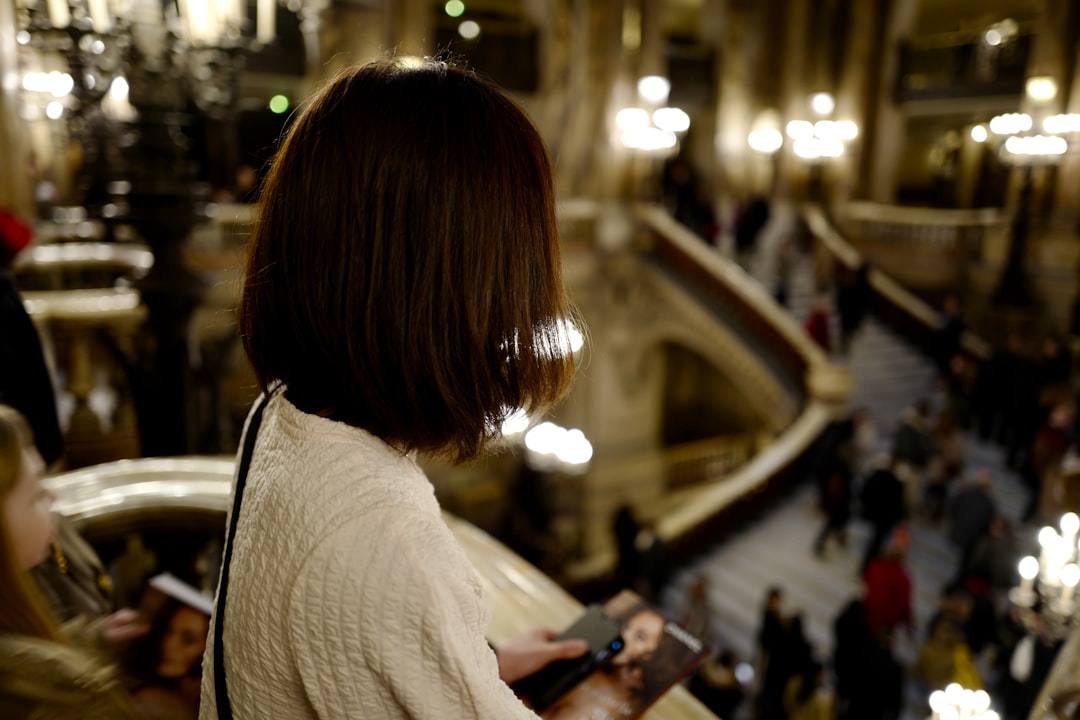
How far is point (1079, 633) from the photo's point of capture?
3.38 meters

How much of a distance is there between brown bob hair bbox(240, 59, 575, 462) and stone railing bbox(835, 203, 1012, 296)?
15.3m

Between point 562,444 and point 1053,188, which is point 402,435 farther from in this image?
point 1053,188

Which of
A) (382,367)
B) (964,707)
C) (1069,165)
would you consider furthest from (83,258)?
(1069,165)

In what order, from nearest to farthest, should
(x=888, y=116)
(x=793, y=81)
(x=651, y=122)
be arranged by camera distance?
(x=651, y=122)
(x=888, y=116)
(x=793, y=81)

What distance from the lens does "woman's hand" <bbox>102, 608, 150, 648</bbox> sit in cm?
167

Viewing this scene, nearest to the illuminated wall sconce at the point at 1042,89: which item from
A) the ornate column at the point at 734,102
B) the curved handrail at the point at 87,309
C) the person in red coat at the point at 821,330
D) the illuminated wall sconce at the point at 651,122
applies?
the person in red coat at the point at 821,330

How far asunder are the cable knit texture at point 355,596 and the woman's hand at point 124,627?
884 millimetres

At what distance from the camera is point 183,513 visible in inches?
97.0

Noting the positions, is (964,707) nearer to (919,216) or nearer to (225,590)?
(225,590)

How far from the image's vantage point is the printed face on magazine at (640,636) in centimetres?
156

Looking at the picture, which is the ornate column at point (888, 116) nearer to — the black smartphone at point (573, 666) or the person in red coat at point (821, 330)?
the person in red coat at point (821, 330)

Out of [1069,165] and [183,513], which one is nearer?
[183,513]

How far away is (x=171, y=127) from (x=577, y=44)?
1293 centimetres

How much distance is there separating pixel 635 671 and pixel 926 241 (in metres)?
15.8
